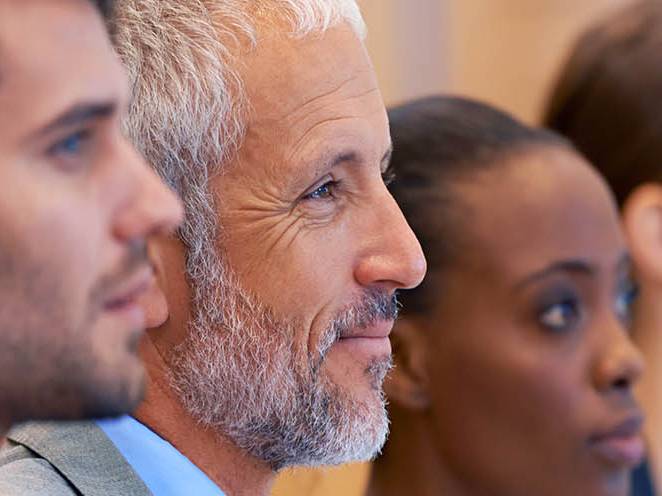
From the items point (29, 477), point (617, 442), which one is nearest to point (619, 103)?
point (617, 442)

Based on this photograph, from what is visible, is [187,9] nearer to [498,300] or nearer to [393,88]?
[498,300]

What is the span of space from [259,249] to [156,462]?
262mm

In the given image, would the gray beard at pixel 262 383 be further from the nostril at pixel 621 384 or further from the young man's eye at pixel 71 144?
the nostril at pixel 621 384

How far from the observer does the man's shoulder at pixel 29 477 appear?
1.45 meters

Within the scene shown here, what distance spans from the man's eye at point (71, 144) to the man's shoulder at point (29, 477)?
1.62 feet

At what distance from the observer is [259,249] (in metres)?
1.64

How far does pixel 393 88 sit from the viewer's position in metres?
3.82

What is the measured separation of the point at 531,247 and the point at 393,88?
5.44 feet

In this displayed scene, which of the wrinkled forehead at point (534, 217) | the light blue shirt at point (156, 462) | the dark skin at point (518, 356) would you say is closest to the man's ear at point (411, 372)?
the dark skin at point (518, 356)

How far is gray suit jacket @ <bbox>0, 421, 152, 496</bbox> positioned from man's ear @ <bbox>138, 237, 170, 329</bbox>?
0.43 feet

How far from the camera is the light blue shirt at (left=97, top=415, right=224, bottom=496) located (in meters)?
1.56

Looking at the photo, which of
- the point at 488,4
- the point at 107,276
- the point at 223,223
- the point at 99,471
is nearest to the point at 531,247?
the point at 223,223

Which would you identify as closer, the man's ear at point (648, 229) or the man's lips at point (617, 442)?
the man's lips at point (617, 442)

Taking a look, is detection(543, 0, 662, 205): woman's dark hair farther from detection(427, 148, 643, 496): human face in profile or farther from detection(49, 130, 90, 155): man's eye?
detection(49, 130, 90, 155): man's eye
